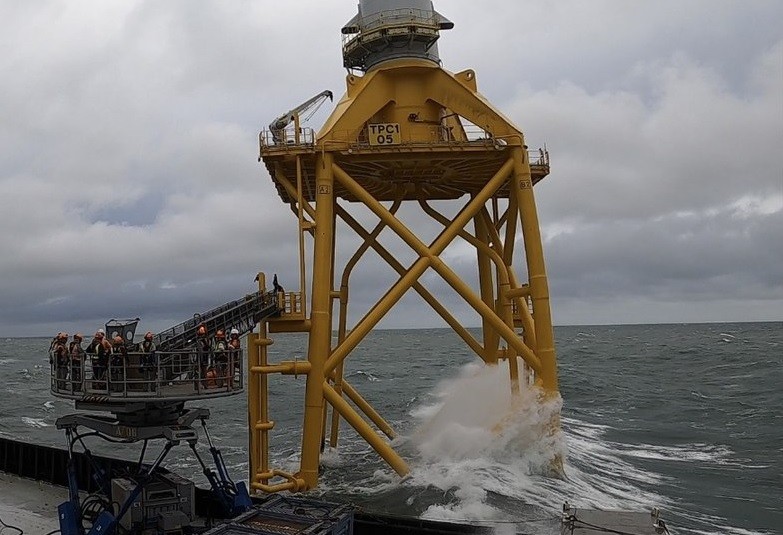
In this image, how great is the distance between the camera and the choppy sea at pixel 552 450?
2003 cm

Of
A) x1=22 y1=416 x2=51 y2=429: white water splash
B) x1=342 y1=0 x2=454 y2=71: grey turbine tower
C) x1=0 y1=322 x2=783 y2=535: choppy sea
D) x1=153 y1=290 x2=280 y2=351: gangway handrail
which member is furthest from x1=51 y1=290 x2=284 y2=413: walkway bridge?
x1=22 y1=416 x2=51 y2=429: white water splash

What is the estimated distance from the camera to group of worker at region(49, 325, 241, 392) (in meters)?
14.5

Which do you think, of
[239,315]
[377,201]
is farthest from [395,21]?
[239,315]

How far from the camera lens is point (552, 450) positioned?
21.9 metres

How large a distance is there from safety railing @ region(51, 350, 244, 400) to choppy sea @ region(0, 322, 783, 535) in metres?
6.60

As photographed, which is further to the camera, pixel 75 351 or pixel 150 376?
pixel 75 351

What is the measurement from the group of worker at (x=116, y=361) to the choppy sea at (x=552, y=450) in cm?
667

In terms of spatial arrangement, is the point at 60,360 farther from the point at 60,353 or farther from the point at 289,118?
the point at 289,118

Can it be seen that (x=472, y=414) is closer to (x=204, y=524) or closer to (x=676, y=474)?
(x=676, y=474)

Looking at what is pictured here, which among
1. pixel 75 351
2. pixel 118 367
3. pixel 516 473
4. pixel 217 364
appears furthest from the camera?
pixel 516 473

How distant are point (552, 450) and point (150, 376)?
12.6 m

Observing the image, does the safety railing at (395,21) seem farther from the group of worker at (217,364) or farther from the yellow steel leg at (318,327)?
the group of worker at (217,364)

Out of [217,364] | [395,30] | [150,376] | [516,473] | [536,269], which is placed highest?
[395,30]

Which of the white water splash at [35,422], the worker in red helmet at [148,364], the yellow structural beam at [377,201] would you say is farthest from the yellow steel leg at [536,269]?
the white water splash at [35,422]
